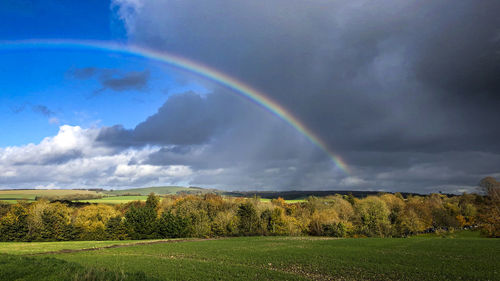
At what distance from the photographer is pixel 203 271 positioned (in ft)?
89.1

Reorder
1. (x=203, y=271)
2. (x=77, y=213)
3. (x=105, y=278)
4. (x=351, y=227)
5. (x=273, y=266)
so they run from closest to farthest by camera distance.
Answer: (x=105, y=278), (x=203, y=271), (x=273, y=266), (x=351, y=227), (x=77, y=213)

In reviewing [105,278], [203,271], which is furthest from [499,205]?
[105,278]

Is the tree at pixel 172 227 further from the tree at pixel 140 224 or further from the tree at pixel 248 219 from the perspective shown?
the tree at pixel 248 219

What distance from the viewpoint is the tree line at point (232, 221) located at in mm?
76875

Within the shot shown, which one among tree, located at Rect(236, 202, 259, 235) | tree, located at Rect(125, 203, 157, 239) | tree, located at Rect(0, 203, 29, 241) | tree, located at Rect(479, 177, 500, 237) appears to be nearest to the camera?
tree, located at Rect(479, 177, 500, 237)

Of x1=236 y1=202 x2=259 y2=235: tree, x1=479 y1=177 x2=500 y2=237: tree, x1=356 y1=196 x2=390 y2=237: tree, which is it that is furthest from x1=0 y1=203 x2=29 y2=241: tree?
x1=479 y1=177 x2=500 y2=237: tree

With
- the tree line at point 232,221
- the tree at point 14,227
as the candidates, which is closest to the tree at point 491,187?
the tree line at point 232,221

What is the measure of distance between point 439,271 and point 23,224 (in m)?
98.4

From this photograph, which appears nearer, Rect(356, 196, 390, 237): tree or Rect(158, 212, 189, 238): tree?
Rect(158, 212, 189, 238): tree

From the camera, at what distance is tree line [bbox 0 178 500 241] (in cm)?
7688

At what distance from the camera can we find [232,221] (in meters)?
89.9

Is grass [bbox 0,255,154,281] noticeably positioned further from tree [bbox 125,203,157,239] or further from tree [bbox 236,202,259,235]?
tree [bbox 236,202,259,235]

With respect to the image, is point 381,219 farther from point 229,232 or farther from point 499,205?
point 229,232

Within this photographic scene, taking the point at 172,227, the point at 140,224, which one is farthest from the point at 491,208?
the point at 140,224
